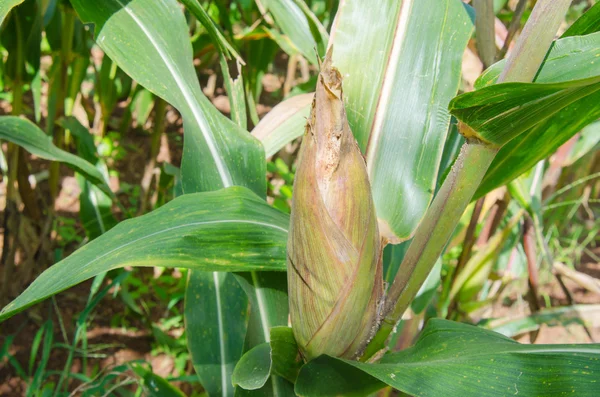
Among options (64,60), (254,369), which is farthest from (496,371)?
(64,60)

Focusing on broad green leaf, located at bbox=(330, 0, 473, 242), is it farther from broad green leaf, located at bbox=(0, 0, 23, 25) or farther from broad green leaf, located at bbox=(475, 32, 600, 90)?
broad green leaf, located at bbox=(0, 0, 23, 25)

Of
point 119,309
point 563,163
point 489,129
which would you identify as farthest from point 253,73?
point 489,129

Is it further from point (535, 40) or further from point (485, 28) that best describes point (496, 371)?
point (485, 28)

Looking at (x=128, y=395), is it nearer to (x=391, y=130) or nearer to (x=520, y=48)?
(x=391, y=130)

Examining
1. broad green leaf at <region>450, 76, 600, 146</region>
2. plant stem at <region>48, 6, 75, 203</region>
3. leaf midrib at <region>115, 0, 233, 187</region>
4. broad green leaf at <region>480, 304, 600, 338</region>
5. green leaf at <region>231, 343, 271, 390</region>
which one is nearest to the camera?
broad green leaf at <region>450, 76, 600, 146</region>

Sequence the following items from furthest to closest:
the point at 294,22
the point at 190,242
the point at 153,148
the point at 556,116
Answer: the point at 153,148 < the point at 294,22 < the point at 556,116 < the point at 190,242

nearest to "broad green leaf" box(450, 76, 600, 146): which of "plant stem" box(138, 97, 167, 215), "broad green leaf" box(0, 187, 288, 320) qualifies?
"broad green leaf" box(0, 187, 288, 320)

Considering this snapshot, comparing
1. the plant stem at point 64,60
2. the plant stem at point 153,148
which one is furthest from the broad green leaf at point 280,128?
the plant stem at point 153,148

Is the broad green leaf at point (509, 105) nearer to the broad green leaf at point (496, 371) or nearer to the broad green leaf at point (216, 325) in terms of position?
the broad green leaf at point (496, 371)
